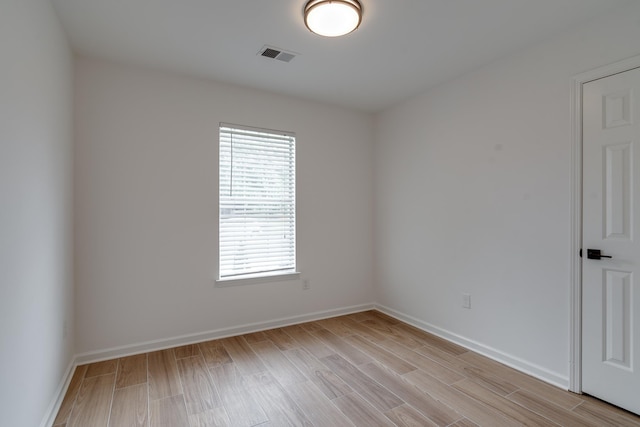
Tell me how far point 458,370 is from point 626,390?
3.32 feet

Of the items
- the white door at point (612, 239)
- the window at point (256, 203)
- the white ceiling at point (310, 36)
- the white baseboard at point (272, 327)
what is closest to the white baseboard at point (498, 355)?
the white baseboard at point (272, 327)

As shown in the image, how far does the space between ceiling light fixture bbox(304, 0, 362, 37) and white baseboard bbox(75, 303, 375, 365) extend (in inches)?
112

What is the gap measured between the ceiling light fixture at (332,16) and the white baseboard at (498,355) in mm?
2854

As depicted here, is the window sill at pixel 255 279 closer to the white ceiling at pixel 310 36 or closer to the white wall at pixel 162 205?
the white wall at pixel 162 205

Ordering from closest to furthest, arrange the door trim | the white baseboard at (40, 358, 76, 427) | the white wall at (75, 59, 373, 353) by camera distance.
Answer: the white baseboard at (40, 358, 76, 427) → the door trim → the white wall at (75, 59, 373, 353)

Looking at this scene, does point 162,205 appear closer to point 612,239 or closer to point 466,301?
point 466,301

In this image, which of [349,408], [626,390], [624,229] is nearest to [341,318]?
[349,408]

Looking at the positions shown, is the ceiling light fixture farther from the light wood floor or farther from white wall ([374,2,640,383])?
the light wood floor

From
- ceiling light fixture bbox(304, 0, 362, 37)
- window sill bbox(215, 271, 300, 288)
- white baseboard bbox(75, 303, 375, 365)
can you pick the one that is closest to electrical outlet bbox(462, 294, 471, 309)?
white baseboard bbox(75, 303, 375, 365)

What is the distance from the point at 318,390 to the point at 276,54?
8.81 ft

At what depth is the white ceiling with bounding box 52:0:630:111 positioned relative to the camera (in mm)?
2074

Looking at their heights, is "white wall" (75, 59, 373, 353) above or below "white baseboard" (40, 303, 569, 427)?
above

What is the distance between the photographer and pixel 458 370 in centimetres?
258

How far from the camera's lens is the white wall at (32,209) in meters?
1.40
